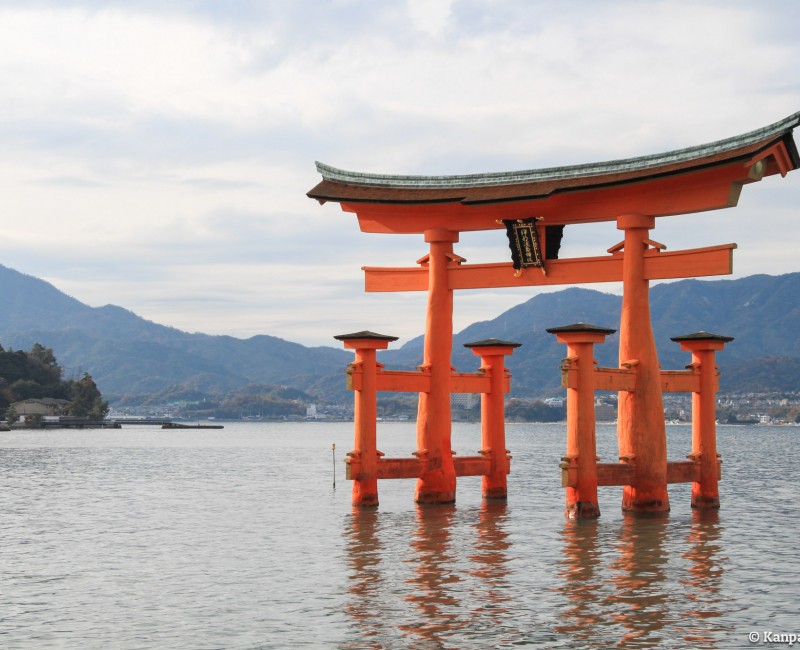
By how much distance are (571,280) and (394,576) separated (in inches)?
413

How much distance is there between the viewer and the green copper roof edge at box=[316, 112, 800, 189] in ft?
80.9

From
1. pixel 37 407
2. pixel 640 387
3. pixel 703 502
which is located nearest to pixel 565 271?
pixel 640 387

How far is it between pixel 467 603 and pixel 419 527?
9299mm

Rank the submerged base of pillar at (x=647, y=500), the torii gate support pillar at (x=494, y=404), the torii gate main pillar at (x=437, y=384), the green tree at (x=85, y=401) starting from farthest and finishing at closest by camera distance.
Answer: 1. the green tree at (x=85, y=401)
2. the torii gate support pillar at (x=494, y=404)
3. the torii gate main pillar at (x=437, y=384)
4. the submerged base of pillar at (x=647, y=500)

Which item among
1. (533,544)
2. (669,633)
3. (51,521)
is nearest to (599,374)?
(533,544)

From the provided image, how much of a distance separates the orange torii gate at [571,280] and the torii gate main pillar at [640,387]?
0.11ft

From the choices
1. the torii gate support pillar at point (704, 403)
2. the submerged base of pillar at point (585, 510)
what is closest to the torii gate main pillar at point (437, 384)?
the submerged base of pillar at point (585, 510)

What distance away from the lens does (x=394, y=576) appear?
20.0 m

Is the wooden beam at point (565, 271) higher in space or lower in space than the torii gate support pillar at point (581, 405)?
higher

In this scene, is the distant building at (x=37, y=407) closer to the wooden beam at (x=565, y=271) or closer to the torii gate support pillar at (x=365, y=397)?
the wooden beam at (x=565, y=271)

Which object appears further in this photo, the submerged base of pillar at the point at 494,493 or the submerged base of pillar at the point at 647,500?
the submerged base of pillar at the point at 494,493

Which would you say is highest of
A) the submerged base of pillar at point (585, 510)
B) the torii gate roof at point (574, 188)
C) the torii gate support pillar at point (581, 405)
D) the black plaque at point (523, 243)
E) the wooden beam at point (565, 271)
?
the torii gate roof at point (574, 188)

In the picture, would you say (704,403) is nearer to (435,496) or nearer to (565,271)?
(565,271)

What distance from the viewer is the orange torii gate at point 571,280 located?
25.2 meters
